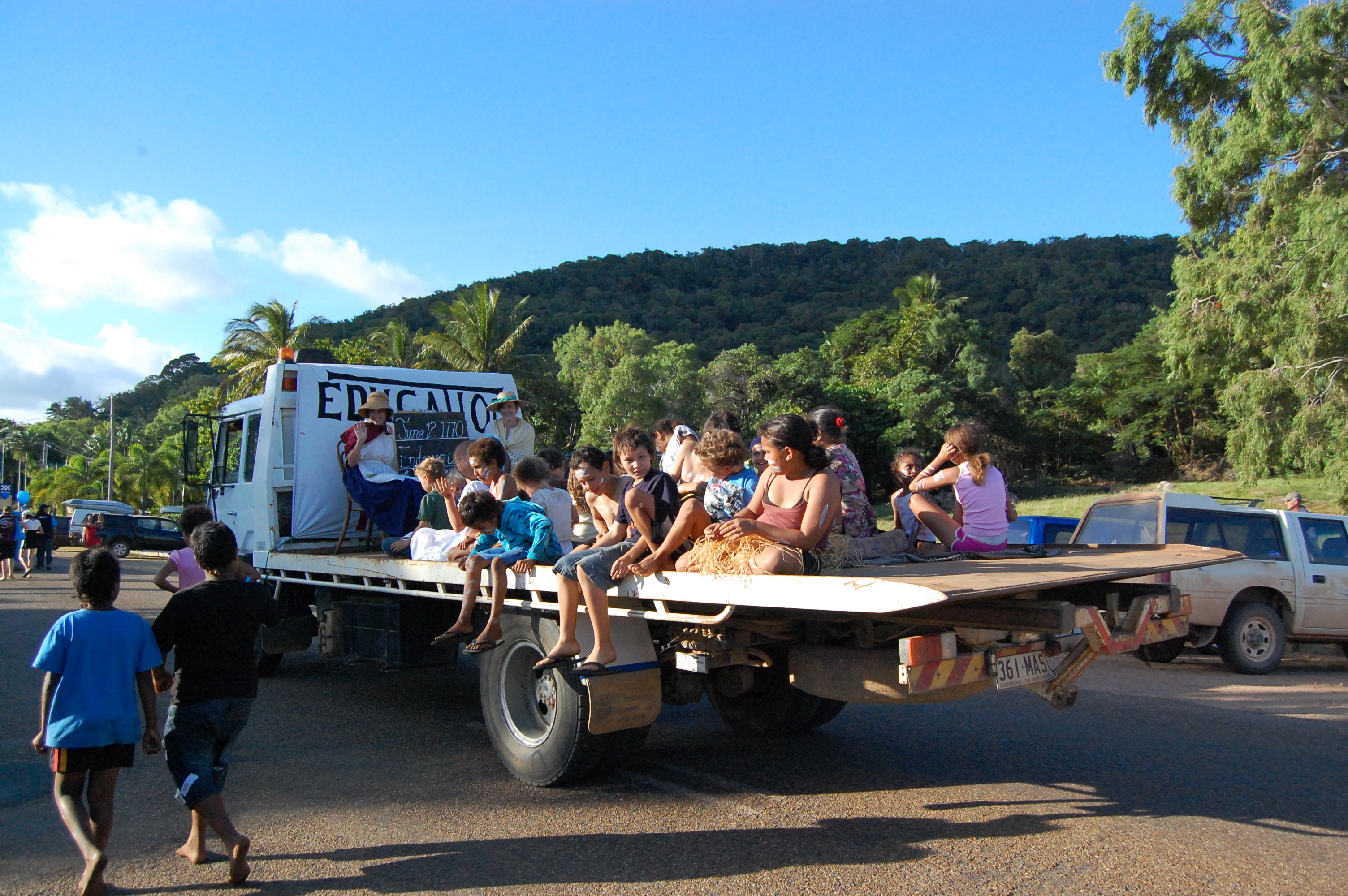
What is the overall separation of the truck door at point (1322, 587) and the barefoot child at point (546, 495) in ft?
25.6

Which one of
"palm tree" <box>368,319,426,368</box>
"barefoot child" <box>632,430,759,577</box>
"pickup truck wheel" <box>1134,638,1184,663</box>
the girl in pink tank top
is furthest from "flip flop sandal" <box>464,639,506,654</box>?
"palm tree" <box>368,319,426,368</box>

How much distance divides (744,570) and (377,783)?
273 cm

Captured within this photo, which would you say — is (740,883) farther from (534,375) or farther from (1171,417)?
(1171,417)

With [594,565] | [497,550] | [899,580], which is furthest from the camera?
[497,550]

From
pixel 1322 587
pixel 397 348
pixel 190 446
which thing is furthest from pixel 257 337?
pixel 1322 587

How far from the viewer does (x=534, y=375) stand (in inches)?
1426

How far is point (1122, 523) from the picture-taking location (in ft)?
30.7

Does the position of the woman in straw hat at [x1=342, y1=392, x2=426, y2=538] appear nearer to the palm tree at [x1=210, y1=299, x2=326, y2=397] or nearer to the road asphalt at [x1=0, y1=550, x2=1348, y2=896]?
the road asphalt at [x1=0, y1=550, x2=1348, y2=896]

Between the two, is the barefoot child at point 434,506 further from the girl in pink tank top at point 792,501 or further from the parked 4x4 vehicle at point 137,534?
the parked 4x4 vehicle at point 137,534

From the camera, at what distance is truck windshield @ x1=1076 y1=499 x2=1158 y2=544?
361 inches

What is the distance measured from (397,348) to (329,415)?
2590cm

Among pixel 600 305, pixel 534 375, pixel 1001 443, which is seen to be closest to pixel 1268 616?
pixel 534 375

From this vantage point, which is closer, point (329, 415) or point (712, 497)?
point (712, 497)

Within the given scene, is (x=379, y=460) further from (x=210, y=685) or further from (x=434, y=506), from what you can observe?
(x=210, y=685)
